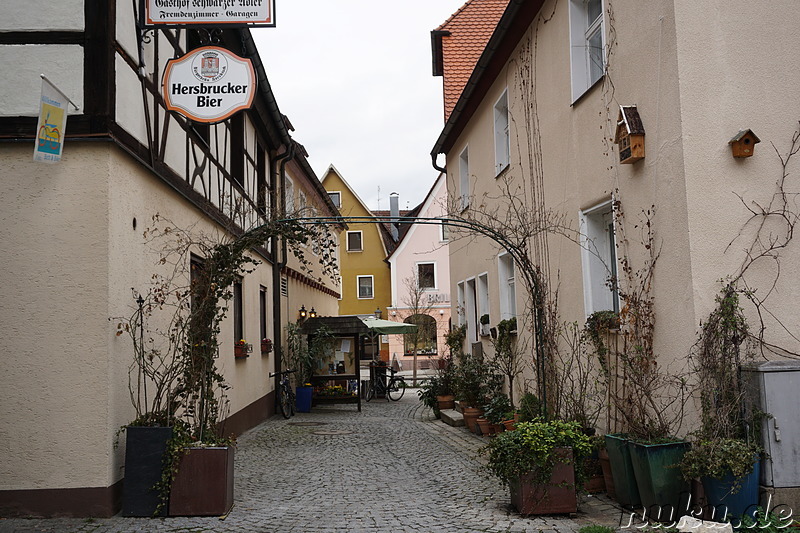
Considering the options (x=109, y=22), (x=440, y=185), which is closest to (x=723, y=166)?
(x=109, y=22)

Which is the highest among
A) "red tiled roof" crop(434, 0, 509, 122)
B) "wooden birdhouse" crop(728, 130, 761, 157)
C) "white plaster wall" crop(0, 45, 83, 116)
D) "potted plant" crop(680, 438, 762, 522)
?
"red tiled roof" crop(434, 0, 509, 122)

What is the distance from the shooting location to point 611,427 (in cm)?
751

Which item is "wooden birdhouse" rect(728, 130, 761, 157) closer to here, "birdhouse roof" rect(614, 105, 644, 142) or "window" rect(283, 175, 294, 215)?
"birdhouse roof" rect(614, 105, 644, 142)

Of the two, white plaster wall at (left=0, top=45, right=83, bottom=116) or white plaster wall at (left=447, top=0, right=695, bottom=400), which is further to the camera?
white plaster wall at (left=0, top=45, right=83, bottom=116)

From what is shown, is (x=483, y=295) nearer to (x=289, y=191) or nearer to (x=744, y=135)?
(x=289, y=191)

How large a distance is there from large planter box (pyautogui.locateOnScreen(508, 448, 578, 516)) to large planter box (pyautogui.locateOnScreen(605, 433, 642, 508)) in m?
0.38

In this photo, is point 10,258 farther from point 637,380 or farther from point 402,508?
point 637,380

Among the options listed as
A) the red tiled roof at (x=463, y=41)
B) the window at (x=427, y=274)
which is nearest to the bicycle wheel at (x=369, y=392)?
the red tiled roof at (x=463, y=41)

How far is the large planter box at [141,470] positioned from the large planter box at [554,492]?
3.05m

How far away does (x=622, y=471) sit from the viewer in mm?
6152

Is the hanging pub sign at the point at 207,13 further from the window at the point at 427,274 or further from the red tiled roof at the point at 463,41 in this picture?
the window at the point at 427,274

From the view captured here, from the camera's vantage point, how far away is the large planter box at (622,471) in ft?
19.9

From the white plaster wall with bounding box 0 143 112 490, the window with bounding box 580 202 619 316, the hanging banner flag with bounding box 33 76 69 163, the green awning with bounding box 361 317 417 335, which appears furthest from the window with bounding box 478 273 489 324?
the hanging banner flag with bounding box 33 76 69 163

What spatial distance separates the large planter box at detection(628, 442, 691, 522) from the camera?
5.63 metres
